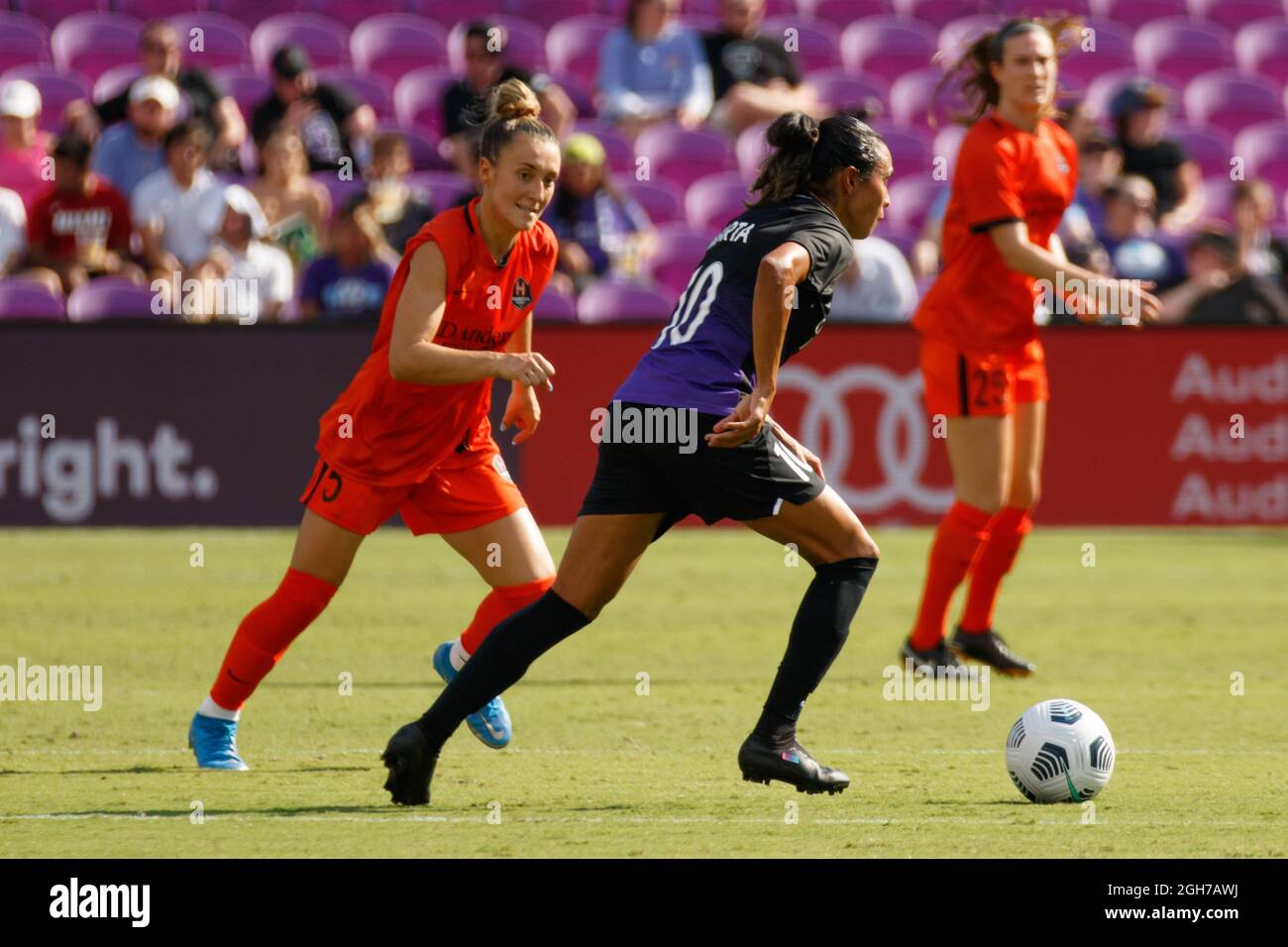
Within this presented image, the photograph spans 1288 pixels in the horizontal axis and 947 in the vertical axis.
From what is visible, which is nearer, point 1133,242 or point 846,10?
point 1133,242

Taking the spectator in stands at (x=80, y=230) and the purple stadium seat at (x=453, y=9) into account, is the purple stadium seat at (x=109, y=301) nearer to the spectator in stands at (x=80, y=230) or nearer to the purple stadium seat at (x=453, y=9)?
the spectator in stands at (x=80, y=230)

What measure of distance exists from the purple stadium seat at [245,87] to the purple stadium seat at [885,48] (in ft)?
17.8

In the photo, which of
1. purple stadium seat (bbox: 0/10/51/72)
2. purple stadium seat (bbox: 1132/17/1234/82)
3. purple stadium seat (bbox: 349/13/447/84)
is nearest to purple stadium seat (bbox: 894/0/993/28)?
purple stadium seat (bbox: 1132/17/1234/82)

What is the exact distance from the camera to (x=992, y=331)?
8.80 meters

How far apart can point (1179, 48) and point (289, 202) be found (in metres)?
9.24

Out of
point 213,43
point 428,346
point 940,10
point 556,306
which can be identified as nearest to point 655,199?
point 556,306

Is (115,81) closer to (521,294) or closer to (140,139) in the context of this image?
(140,139)

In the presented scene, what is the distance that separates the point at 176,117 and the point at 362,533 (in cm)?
1049

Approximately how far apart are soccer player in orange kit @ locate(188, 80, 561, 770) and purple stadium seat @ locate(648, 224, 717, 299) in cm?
911

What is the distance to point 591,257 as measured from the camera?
15.3m

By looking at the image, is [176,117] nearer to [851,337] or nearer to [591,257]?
[591,257]

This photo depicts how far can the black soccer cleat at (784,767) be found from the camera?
5.93 meters

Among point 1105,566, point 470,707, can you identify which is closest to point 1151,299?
point 470,707

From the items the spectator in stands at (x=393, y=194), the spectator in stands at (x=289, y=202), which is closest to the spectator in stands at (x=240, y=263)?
the spectator in stands at (x=289, y=202)
